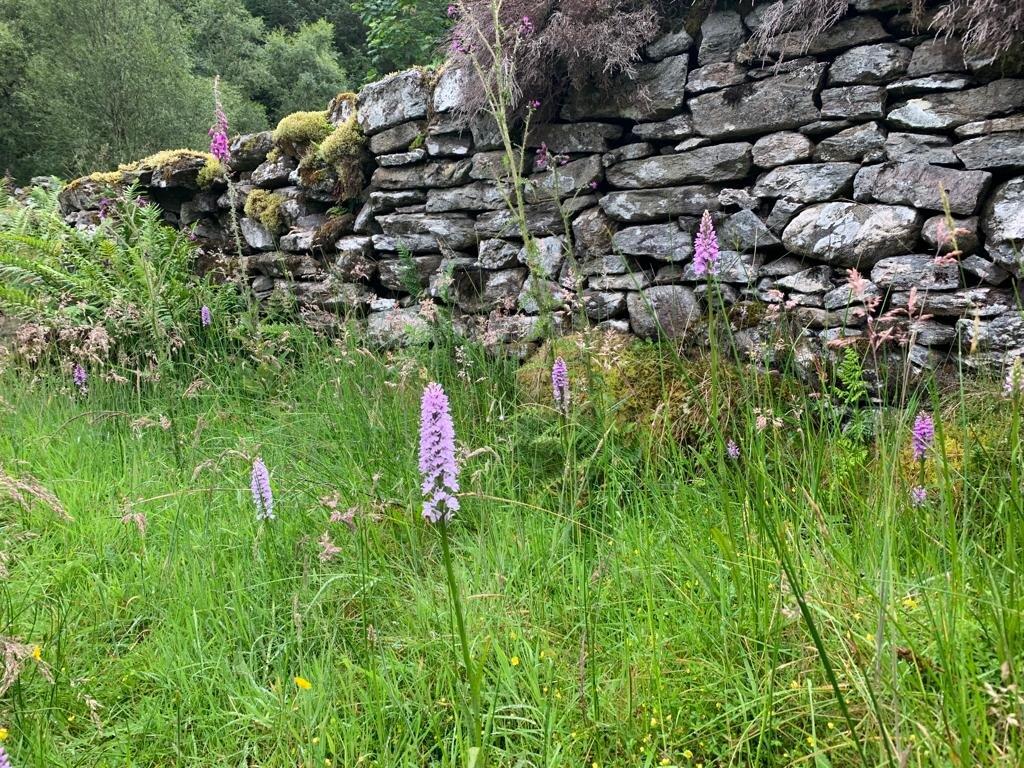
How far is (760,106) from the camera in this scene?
3328 mm

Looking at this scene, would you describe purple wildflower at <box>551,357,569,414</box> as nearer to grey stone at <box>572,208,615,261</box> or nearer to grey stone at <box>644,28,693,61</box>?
grey stone at <box>572,208,615,261</box>

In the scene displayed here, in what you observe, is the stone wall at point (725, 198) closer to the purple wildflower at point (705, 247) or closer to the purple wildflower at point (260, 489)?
the purple wildflower at point (705, 247)

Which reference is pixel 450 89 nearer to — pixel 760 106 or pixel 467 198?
pixel 467 198

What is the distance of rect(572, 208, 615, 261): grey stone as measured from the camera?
12.8 ft

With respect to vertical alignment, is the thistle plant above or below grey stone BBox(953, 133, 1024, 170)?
below

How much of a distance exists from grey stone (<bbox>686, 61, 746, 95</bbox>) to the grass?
5.49 ft

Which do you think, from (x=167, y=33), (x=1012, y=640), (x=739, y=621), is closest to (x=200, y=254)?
(x=739, y=621)

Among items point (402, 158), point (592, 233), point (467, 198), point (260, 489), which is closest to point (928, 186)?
point (592, 233)

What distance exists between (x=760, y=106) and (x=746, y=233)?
0.63m

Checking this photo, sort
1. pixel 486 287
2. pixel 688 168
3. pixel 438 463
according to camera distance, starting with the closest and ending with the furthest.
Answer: pixel 438 463
pixel 688 168
pixel 486 287

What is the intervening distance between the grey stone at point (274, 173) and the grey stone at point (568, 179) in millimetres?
2449

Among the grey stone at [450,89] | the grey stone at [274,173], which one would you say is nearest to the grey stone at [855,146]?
the grey stone at [450,89]

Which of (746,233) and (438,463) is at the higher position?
Answer: (746,233)

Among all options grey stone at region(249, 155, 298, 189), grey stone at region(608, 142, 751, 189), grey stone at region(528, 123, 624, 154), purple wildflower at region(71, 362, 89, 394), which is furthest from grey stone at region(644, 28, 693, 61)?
purple wildflower at region(71, 362, 89, 394)
